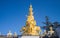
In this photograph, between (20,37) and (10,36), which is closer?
(20,37)

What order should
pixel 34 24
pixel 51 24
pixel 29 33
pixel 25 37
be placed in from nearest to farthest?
pixel 25 37 → pixel 29 33 → pixel 34 24 → pixel 51 24

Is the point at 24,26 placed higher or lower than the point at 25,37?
higher

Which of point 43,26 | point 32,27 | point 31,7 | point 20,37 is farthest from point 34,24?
point 43,26

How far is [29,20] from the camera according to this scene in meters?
24.4

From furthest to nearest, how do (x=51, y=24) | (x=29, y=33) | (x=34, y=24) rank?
1. (x=51, y=24)
2. (x=34, y=24)
3. (x=29, y=33)

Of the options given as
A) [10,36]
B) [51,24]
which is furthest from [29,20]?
[51,24]

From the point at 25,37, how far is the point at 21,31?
350 centimetres

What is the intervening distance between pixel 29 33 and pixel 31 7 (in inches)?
157

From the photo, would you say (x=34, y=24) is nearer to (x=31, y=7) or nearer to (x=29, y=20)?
(x=29, y=20)

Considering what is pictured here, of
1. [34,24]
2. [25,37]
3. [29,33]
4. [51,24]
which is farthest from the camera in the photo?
[51,24]

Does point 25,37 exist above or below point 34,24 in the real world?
below

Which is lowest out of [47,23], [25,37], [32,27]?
[25,37]

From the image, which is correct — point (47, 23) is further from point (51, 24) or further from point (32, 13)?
point (32, 13)

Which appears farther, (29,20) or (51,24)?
(51,24)
